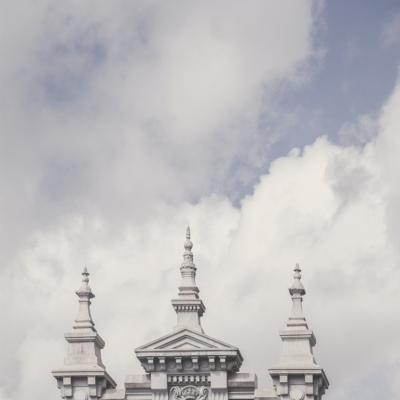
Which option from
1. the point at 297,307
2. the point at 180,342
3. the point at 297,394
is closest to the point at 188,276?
the point at 180,342

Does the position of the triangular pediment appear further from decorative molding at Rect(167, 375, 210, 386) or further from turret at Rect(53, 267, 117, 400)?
turret at Rect(53, 267, 117, 400)

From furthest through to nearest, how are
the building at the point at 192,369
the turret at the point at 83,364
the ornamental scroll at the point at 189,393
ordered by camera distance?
the turret at the point at 83,364, the ornamental scroll at the point at 189,393, the building at the point at 192,369

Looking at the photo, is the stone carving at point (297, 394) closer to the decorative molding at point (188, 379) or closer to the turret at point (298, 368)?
the turret at point (298, 368)

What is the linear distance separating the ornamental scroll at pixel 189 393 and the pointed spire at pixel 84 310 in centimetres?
439

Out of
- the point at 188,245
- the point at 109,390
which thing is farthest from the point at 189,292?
the point at 109,390

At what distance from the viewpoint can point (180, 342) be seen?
39.3 m

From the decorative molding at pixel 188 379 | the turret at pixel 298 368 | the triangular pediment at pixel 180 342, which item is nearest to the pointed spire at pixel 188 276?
the triangular pediment at pixel 180 342

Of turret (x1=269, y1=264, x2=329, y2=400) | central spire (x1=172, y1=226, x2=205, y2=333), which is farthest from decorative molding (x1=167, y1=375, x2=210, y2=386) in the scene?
turret (x1=269, y1=264, x2=329, y2=400)

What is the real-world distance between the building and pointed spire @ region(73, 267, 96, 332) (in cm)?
26

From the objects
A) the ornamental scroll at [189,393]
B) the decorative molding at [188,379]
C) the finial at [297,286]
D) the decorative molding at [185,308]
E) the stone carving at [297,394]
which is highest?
the finial at [297,286]

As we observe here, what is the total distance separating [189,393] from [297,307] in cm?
544

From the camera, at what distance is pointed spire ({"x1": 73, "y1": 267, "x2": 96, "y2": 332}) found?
4078 centimetres

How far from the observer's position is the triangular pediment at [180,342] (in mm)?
39094

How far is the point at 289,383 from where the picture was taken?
38438 millimetres
